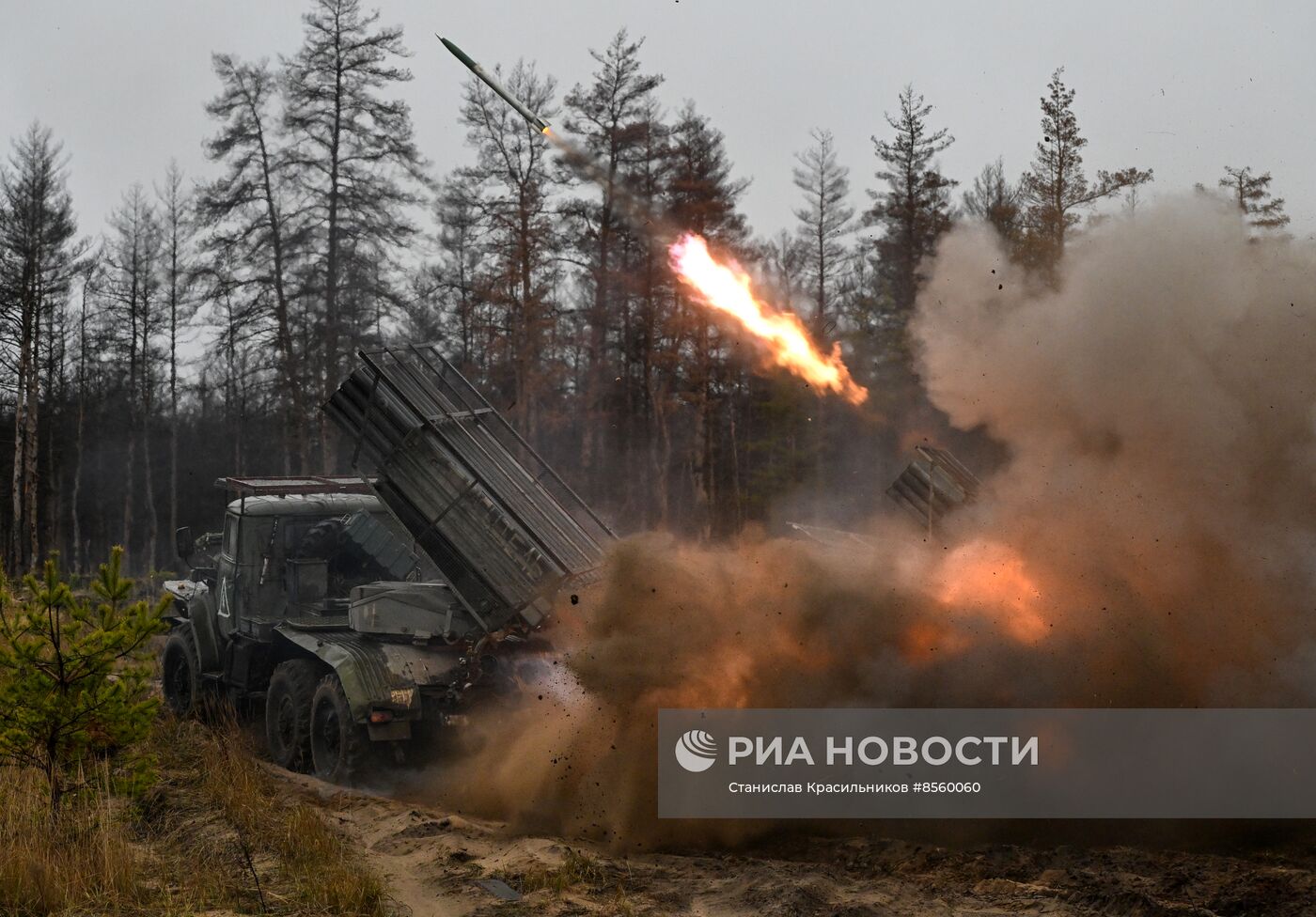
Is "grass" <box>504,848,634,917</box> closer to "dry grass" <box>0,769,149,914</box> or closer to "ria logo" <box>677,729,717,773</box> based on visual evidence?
"ria logo" <box>677,729,717,773</box>

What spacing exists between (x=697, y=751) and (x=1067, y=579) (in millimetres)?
3388

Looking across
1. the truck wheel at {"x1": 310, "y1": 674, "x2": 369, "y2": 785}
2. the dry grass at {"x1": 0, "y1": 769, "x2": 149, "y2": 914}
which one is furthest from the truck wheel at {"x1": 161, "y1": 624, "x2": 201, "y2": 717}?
the dry grass at {"x1": 0, "y1": 769, "x2": 149, "y2": 914}

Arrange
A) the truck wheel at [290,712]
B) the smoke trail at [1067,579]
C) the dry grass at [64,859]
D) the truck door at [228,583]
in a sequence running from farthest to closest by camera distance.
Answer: the truck door at [228,583] → the truck wheel at [290,712] → the smoke trail at [1067,579] → the dry grass at [64,859]

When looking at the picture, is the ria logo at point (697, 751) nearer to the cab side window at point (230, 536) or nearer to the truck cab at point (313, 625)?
the truck cab at point (313, 625)

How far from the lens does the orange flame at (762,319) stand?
1336 cm

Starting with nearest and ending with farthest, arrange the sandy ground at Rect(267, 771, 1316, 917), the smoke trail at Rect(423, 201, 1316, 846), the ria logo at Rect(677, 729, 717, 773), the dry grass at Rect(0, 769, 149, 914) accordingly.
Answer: the sandy ground at Rect(267, 771, 1316, 917), the dry grass at Rect(0, 769, 149, 914), the ria logo at Rect(677, 729, 717, 773), the smoke trail at Rect(423, 201, 1316, 846)

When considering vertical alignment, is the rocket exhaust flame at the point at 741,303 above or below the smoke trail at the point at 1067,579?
A: above

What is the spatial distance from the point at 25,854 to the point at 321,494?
613 cm

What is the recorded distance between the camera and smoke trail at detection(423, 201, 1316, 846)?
9.12 meters

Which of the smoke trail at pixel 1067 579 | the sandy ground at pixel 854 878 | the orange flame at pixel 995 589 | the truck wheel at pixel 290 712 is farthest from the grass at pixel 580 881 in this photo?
the truck wheel at pixel 290 712

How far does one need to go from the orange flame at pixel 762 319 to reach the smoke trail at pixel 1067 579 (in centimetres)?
255

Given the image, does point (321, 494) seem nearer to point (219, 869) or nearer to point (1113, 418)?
point (219, 869)

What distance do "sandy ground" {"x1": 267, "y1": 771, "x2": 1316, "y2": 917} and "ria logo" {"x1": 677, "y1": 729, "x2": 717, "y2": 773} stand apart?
654mm

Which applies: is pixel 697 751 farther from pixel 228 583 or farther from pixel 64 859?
pixel 228 583
